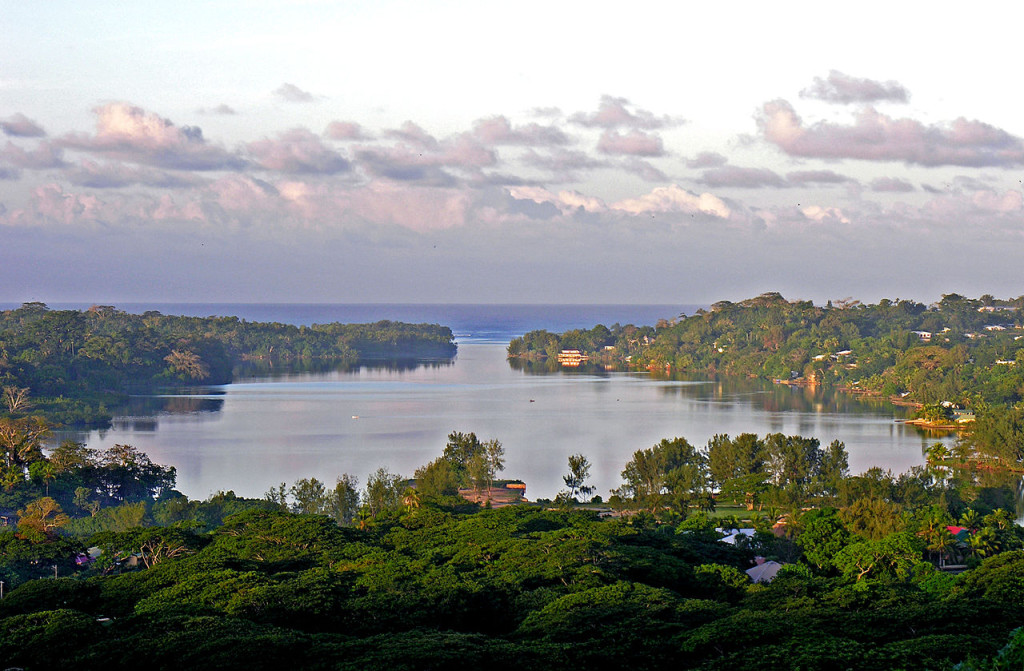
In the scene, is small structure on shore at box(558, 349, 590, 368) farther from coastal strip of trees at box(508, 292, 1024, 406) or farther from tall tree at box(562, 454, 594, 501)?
tall tree at box(562, 454, 594, 501)

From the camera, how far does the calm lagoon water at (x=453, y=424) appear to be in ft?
115

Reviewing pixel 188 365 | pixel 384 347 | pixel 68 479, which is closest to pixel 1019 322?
pixel 384 347

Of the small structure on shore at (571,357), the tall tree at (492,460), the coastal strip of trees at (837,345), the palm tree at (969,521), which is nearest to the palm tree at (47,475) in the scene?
the tall tree at (492,460)

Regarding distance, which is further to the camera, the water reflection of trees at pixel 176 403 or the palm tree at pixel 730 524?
the water reflection of trees at pixel 176 403

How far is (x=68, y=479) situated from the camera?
26.7m

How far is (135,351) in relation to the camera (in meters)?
69.5

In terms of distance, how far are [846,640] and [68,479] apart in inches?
852

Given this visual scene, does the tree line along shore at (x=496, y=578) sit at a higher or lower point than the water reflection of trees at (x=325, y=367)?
lower

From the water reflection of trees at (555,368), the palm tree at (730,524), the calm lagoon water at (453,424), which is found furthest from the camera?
the water reflection of trees at (555,368)

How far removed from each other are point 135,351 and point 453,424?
3328 cm

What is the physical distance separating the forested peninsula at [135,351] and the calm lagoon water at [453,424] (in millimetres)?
3685

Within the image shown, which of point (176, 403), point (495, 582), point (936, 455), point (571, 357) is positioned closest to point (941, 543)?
point (495, 582)

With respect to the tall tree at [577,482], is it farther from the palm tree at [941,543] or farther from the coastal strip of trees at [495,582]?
the palm tree at [941,543]

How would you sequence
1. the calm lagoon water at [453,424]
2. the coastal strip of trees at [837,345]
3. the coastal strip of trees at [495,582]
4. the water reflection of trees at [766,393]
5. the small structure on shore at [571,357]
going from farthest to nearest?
the small structure on shore at [571,357] < the coastal strip of trees at [837,345] < the water reflection of trees at [766,393] < the calm lagoon water at [453,424] < the coastal strip of trees at [495,582]
